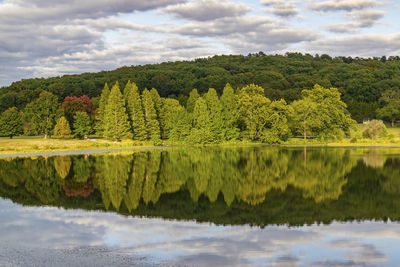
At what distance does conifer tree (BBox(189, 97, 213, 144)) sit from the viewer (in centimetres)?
6981

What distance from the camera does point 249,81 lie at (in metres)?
124

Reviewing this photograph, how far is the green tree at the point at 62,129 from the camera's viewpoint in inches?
2758

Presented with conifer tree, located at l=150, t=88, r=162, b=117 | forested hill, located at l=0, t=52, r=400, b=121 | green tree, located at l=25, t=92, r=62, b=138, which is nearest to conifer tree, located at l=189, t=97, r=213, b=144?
conifer tree, located at l=150, t=88, r=162, b=117

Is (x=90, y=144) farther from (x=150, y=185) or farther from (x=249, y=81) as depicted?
(x=249, y=81)

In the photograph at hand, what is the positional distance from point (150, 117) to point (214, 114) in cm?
1172

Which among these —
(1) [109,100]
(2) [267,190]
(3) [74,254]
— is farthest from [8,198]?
(1) [109,100]

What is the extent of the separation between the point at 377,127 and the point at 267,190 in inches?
2008

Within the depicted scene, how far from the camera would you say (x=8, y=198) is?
75.5 feet

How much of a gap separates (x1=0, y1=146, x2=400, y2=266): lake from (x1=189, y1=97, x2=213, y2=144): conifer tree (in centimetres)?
3796

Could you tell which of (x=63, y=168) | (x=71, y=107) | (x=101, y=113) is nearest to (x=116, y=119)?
(x=101, y=113)

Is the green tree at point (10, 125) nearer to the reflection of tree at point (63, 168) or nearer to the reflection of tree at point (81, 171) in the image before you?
the reflection of tree at point (63, 168)

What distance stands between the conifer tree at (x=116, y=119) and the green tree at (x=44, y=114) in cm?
1036

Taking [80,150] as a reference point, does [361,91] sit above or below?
above

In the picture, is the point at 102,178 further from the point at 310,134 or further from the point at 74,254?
the point at 310,134
